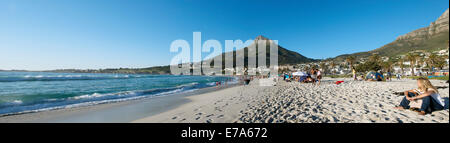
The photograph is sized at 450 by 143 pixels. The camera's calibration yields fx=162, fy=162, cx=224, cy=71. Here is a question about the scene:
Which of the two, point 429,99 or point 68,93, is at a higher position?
point 429,99

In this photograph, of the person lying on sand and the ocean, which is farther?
the ocean

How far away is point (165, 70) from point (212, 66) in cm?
4164

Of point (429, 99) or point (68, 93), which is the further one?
point (68, 93)

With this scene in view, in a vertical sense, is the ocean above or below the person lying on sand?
below

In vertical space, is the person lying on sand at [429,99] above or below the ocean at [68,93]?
above

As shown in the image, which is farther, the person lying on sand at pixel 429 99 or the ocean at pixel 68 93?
the ocean at pixel 68 93
